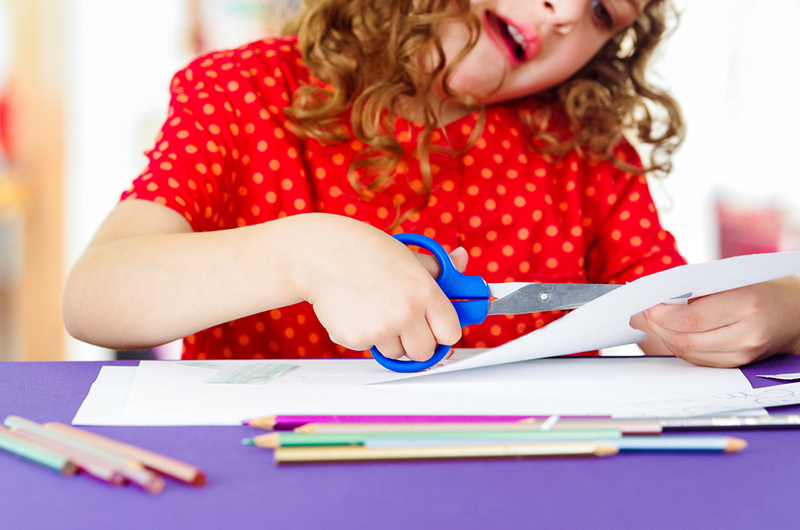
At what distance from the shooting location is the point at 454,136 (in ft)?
2.52

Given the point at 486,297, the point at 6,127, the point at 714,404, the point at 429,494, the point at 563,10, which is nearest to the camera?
the point at 429,494

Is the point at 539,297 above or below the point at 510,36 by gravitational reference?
below

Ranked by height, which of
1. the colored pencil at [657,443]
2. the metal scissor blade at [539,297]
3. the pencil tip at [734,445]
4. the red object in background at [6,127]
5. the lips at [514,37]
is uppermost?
the lips at [514,37]

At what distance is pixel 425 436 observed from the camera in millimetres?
289

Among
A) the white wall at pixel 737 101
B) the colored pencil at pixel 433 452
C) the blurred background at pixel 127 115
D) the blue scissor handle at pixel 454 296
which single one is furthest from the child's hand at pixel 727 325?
the white wall at pixel 737 101

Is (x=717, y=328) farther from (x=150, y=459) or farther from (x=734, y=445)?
(x=150, y=459)

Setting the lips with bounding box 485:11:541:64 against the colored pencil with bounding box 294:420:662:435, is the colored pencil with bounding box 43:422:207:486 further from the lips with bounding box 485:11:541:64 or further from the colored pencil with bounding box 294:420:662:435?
the lips with bounding box 485:11:541:64

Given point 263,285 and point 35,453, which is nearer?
point 35,453

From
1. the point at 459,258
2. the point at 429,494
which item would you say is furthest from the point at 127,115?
the point at 429,494

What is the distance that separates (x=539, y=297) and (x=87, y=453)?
0.29m

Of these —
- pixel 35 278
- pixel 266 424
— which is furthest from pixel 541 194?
pixel 35 278

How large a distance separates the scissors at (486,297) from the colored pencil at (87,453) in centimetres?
21

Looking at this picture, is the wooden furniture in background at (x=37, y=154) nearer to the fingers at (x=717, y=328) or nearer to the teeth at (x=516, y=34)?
the teeth at (x=516, y=34)

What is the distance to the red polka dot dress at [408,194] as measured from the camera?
696 mm
